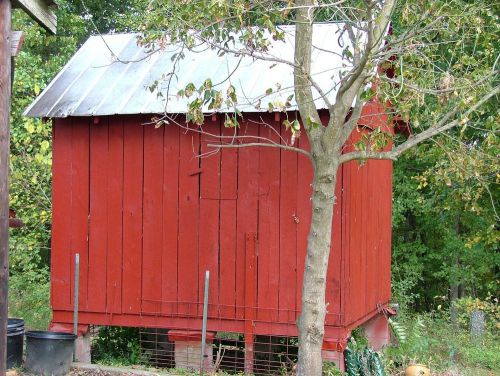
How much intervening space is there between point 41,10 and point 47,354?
13.3 feet

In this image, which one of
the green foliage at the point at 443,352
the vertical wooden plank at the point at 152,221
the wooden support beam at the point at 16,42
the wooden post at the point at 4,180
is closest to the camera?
the wooden post at the point at 4,180

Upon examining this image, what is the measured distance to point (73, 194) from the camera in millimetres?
9570

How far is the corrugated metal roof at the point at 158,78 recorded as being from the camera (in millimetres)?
8955

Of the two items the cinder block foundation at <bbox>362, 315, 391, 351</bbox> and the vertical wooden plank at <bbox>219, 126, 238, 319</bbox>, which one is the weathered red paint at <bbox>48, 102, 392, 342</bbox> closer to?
the vertical wooden plank at <bbox>219, 126, 238, 319</bbox>

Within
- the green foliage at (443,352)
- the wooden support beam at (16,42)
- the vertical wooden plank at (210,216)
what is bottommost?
the green foliage at (443,352)

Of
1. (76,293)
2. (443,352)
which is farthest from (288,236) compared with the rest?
(443,352)

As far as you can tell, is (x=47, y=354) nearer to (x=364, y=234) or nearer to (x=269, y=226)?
(x=269, y=226)

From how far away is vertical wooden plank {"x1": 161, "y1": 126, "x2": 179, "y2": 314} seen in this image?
9172 millimetres

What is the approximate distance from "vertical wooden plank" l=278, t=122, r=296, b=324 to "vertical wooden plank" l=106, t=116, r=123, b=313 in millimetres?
2203

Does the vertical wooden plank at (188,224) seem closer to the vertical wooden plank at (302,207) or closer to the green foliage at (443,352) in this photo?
the vertical wooden plank at (302,207)

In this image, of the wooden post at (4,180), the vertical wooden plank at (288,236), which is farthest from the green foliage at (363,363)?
the wooden post at (4,180)

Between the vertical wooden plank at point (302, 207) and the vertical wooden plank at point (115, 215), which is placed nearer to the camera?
the vertical wooden plank at point (302, 207)

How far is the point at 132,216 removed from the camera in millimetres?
9336

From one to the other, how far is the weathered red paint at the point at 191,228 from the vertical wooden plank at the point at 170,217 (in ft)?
0.04
